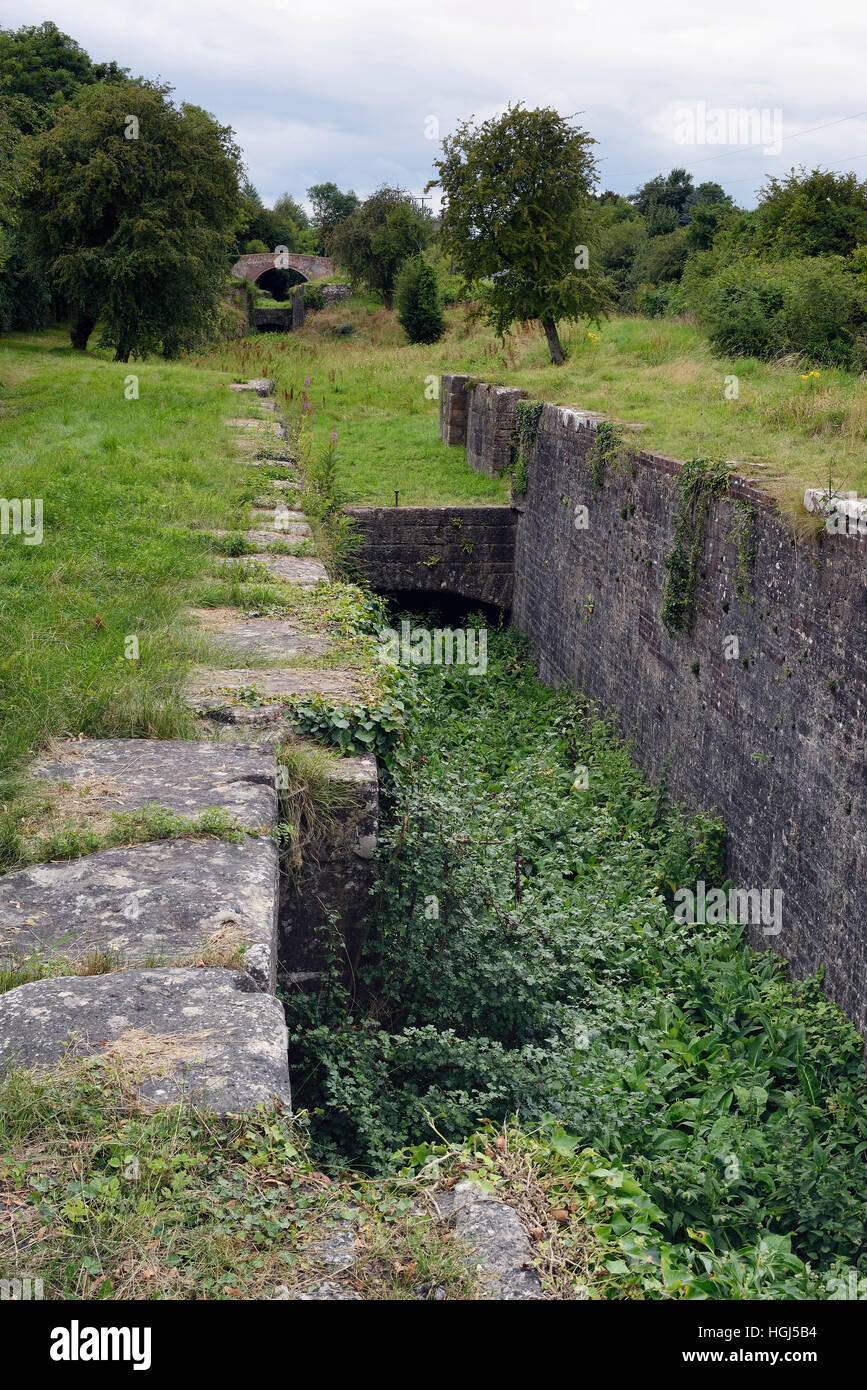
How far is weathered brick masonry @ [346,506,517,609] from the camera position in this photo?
14523 mm

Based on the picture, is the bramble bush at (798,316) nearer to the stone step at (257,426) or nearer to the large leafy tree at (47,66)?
the stone step at (257,426)

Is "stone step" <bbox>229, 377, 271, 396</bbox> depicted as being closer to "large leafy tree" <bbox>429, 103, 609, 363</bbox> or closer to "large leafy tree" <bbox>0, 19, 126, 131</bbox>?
"large leafy tree" <bbox>429, 103, 609, 363</bbox>

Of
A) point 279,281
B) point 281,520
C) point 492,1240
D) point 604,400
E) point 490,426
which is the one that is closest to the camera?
point 492,1240

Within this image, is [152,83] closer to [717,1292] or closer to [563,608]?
[563,608]

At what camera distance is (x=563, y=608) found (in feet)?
41.1

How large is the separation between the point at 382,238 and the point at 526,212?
26.4m

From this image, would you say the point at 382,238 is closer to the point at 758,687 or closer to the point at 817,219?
the point at 817,219

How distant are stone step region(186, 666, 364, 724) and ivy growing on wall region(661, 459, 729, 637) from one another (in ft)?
12.3

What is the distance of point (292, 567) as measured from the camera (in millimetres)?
7898

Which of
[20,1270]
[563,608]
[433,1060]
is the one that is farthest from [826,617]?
[563,608]

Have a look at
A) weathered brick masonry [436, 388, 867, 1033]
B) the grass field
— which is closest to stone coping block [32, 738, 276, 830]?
weathered brick masonry [436, 388, 867, 1033]

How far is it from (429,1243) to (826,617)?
4767 millimetres

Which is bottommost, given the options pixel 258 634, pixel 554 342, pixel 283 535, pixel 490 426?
pixel 258 634

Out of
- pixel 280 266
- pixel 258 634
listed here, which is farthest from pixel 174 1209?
pixel 280 266
